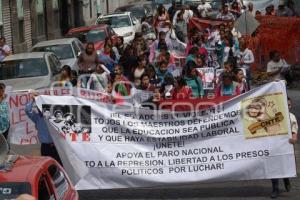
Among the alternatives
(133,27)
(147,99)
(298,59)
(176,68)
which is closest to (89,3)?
(133,27)

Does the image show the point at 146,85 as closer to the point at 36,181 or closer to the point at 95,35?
the point at 36,181

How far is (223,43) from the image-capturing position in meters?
22.9

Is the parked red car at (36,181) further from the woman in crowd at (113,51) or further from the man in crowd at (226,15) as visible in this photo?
the man in crowd at (226,15)

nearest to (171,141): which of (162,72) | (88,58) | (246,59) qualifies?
(162,72)

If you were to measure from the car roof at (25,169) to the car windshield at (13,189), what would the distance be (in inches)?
2.0

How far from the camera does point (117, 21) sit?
37531 mm

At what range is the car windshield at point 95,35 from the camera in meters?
31.6

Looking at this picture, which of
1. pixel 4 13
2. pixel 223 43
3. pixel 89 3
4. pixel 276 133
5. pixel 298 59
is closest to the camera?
pixel 276 133

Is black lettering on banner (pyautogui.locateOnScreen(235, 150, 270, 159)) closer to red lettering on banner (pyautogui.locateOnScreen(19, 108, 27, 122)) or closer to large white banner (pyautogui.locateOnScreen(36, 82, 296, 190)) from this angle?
large white banner (pyautogui.locateOnScreen(36, 82, 296, 190))

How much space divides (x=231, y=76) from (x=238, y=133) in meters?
2.41

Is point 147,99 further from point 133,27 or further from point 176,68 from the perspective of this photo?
point 133,27

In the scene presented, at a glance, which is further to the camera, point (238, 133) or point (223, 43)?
point (223, 43)

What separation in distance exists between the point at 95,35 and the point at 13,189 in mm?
24331

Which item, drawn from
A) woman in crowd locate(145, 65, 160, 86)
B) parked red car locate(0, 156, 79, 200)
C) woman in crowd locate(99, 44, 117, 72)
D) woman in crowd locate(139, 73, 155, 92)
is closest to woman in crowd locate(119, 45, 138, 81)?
woman in crowd locate(99, 44, 117, 72)
